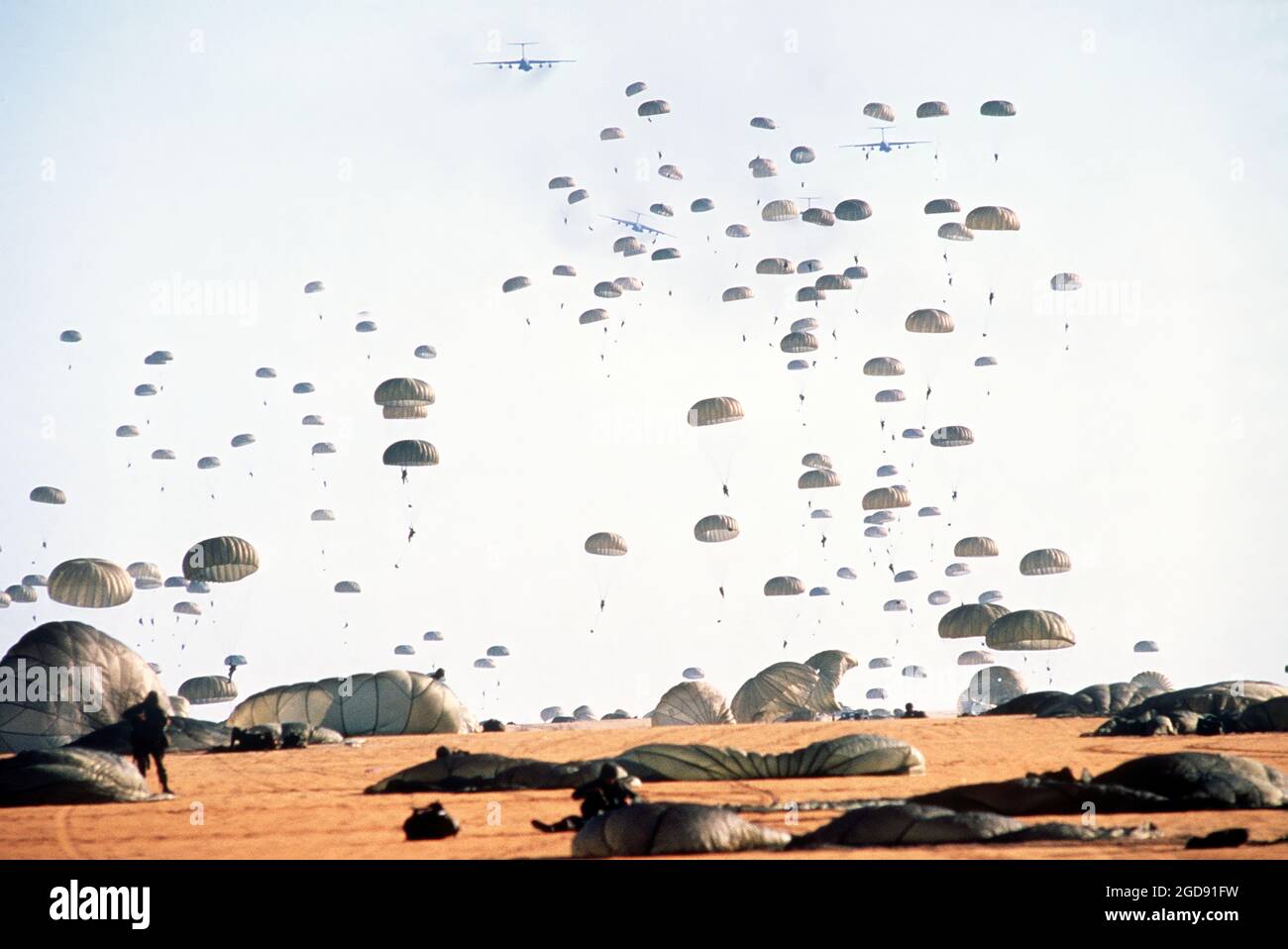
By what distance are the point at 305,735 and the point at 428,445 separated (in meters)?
18.0

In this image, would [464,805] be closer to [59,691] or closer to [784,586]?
[59,691]

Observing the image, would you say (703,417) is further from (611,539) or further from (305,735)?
(305,735)

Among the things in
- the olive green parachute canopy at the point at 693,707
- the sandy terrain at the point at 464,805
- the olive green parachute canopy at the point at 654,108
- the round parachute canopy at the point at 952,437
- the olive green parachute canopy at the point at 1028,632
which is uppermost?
the olive green parachute canopy at the point at 654,108

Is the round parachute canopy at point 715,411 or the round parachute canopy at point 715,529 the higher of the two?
the round parachute canopy at point 715,411

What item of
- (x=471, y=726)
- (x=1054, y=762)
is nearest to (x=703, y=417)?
(x=471, y=726)

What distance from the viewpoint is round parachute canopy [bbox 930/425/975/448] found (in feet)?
243

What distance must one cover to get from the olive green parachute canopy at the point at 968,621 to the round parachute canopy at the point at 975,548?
3729 millimetres

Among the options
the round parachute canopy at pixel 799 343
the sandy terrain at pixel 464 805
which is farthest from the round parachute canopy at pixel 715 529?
the sandy terrain at pixel 464 805

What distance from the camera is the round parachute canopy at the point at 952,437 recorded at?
74125 mm

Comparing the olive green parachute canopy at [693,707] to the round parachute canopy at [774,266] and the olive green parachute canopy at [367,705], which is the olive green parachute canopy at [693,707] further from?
the round parachute canopy at [774,266]

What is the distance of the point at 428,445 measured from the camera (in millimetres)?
63125

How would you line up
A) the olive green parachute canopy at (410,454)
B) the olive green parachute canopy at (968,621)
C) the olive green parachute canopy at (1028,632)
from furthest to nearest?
1. the olive green parachute canopy at (968,621)
2. the olive green parachute canopy at (1028,632)
3. the olive green parachute canopy at (410,454)

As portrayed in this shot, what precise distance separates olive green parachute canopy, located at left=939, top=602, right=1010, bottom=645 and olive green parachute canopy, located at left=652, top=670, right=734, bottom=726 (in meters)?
12.8
